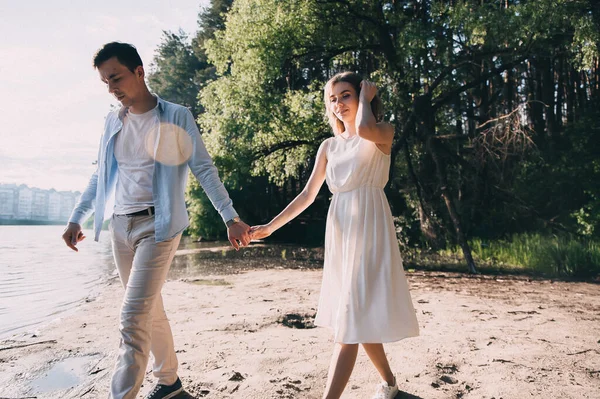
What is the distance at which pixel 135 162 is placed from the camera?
119 inches

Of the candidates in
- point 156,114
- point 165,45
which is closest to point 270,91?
point 156,114

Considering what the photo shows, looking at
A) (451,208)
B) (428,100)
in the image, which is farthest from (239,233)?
(428,100)

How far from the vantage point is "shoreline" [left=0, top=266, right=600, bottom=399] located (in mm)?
3471

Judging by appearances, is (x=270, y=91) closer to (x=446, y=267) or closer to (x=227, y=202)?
(x=446, y=267)

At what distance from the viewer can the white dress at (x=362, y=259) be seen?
8.89 ft

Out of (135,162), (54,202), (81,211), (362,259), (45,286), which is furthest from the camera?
(54,202)

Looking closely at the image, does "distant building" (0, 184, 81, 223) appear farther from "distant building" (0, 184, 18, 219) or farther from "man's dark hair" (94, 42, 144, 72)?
"man's dark hair" (94, 42, 144, 72)

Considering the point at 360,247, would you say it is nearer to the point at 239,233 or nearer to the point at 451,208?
the point at 239,233

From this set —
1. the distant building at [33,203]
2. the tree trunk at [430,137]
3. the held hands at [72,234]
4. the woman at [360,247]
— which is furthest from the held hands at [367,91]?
the distant building at [33,203]

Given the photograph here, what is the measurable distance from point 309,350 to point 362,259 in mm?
1932

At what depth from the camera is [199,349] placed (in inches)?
178

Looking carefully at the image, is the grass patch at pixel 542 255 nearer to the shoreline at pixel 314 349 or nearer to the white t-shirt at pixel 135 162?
the shoreline at pixel 314 349

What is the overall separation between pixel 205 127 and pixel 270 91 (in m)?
2.78

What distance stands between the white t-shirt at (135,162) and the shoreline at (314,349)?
1416 millimetres
